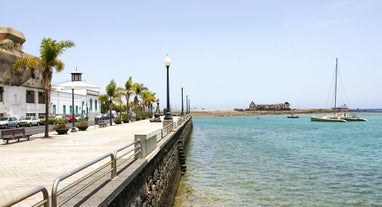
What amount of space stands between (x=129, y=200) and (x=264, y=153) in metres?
26.3

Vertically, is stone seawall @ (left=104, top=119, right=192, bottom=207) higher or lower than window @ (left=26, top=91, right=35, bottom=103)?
lower

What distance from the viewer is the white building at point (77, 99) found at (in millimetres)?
63188

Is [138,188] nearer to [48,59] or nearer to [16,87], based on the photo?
[48,59]

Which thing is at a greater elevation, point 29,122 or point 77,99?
point 77,99

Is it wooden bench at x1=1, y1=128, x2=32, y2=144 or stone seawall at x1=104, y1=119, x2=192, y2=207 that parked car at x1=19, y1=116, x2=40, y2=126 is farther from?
stone seawall at x1=104, y1=119, x2=192, y2=207

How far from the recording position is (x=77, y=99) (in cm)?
7319

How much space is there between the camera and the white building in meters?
63.2

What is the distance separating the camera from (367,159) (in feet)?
101

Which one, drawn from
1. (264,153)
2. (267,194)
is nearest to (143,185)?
→ (267,194)

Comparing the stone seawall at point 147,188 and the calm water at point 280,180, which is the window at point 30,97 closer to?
the calm water at point 280,180

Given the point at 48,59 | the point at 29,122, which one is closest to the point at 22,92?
the point at 29,122

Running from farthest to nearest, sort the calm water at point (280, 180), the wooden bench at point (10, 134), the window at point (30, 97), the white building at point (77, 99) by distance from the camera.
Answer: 1. the white building at point (77, 99)
2. the window at point (30, 97)
3. the wooden bench at point (10, 134)
4. the calm water at point (280, 180)

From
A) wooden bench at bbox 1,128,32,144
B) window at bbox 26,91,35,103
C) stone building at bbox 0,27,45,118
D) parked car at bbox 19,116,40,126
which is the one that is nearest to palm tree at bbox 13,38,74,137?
wooden bench at bbox 1,128,32,144

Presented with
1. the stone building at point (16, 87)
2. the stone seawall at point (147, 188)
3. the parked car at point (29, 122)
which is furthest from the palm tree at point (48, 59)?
the stone building at point (16, 87)
